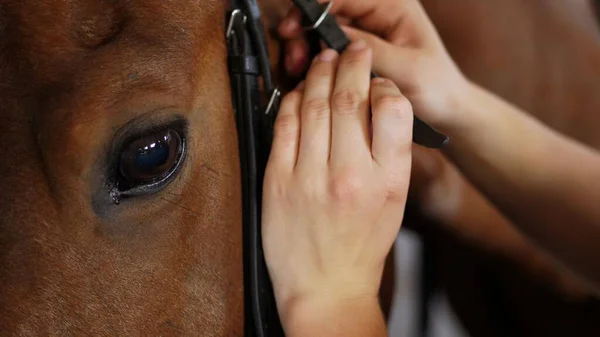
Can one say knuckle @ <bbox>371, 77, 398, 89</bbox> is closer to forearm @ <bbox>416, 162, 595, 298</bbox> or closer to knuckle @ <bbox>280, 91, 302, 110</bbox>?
knuckle @ <bbox>280, 91, 302, 110</bbox>

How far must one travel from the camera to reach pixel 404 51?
2.71 ft

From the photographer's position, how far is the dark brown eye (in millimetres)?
627

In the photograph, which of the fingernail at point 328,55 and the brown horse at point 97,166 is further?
the fingernail at point 328,55

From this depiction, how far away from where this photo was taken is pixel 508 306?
140cm

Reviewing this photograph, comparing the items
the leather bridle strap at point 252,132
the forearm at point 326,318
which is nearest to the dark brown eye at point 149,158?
the leather bridle strap at point 252,132

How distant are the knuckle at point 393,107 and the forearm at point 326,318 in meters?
0.21

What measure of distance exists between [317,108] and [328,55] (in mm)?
91

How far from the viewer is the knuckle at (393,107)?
68 centimetres

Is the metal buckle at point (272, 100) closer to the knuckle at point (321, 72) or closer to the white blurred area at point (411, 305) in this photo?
the knuckle at point (321, 72)

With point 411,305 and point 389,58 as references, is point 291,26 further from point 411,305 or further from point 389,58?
point 411,305

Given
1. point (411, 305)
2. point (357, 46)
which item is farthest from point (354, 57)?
point (411, 305)

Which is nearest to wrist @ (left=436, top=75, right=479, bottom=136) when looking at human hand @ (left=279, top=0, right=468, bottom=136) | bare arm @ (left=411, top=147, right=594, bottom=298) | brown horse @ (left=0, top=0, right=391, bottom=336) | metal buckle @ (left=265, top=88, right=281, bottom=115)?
human hand @ (left=279, top=0, right=468, bottom=136)

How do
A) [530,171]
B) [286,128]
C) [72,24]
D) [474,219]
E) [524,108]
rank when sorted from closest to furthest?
1. [72,24]
2. [286,128]
3. [530,171]
4. [474,219]
5. [524,108]

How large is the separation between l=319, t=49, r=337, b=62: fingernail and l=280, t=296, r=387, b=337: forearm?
0.93ft
